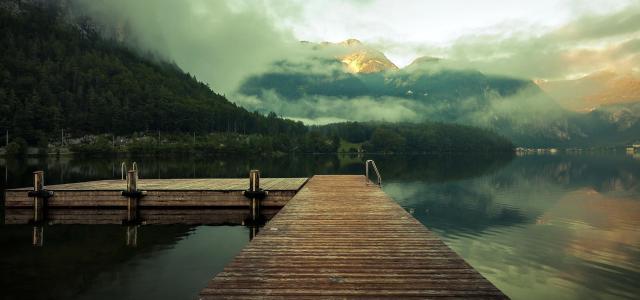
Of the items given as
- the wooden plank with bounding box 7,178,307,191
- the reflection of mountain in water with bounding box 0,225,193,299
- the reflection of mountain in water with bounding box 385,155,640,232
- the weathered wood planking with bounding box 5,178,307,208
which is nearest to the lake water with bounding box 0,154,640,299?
the reflection of mountain in water with bounding box 0,225,193,299

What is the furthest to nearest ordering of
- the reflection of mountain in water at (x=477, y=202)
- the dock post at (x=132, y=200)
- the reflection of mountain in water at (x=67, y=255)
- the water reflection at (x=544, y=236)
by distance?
the reflection of mountain in water at (x=477, y=202), the dock post at (x=132, y=200), the water reflection at (x=544, y=236), the reflection of mountain in water at (x=67, y=255)

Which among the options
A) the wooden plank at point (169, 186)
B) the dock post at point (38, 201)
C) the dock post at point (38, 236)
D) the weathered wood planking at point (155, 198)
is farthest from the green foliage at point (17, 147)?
the dock post at point (38, 236)

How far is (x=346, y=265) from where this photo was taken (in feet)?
31.4

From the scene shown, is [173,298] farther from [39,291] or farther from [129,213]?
[129,213]

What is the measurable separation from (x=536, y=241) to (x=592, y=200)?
81.5 ft

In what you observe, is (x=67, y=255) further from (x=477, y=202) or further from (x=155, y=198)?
(x=477, y=202)

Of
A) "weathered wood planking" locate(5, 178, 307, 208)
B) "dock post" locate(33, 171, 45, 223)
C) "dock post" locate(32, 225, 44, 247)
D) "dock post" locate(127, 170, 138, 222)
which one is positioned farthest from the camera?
"weathered wood planking" locate(5, 178, 307, 208)

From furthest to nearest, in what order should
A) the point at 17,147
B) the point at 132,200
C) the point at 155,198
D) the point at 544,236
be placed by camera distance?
the point at 17,147 < the point at 155,198 < the point at 132,200 < the point at 544,236

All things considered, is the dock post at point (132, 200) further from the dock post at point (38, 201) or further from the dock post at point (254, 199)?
the dock post at point (254, 199)

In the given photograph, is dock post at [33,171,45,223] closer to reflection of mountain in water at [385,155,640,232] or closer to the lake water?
the lake water

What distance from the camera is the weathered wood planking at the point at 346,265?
25.8ft

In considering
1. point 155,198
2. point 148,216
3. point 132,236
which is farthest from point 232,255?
point 155,198

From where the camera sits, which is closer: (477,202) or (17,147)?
(477,202)

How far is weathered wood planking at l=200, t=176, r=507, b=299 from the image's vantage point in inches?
309
